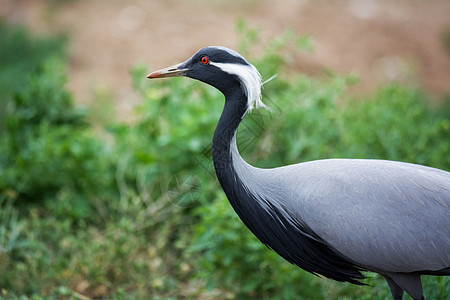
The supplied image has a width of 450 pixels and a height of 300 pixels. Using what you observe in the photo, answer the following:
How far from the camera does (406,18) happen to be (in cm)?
986

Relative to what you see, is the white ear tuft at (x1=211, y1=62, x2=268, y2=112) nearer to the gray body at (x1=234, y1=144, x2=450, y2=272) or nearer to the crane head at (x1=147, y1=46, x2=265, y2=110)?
the crane head at (x1=147, y1=46, x2=265, y2=110)

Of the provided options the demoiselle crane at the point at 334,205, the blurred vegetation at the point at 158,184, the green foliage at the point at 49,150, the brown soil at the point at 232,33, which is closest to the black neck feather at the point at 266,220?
the demoiselle crane at the point at 334,205

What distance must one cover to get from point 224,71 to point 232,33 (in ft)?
19.4

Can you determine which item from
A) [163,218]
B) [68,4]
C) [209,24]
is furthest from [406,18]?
[163,218]

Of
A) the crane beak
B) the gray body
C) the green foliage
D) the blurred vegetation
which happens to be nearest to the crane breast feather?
the gray body

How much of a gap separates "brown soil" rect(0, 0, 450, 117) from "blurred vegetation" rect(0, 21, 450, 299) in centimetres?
261

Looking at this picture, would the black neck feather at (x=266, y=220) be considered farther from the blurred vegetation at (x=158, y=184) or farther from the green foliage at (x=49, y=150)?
the green foliage at (x=49, y=150)

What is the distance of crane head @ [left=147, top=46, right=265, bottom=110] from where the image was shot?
265cm

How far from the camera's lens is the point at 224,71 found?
2.68 metres

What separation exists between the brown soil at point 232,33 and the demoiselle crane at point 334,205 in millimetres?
4614

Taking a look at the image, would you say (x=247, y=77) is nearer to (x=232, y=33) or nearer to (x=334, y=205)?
(x=334, y=205)

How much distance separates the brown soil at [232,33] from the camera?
26.1ft

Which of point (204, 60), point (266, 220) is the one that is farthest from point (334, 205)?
point (204, 60)

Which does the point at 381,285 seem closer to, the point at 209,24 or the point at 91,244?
the point at 91,244
